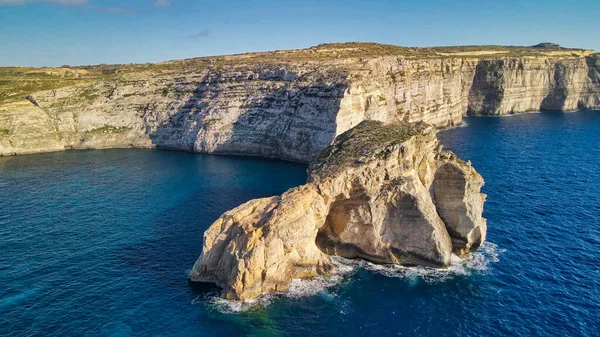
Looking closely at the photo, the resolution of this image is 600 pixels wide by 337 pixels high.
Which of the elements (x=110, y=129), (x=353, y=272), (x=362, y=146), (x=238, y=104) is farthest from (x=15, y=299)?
(x=110, y=129)

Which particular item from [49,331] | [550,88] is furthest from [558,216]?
[550,88]

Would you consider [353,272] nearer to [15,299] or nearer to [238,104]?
[15,299]

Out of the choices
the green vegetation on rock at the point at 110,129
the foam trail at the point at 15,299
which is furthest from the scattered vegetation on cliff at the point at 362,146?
the green vegetation on rock at the point at 110,129

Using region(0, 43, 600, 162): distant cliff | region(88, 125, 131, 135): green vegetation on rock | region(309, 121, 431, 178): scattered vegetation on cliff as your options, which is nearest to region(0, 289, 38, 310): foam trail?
region(309, 121, 431, 178): scattered vegetation on cliff

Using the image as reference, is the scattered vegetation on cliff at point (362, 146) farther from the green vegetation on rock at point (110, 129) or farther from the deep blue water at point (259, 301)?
the green vegetation on rock at point (110, 129)

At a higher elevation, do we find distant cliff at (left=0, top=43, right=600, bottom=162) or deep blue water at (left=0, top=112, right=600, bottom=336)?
distant cliff at (left=0, top=43, right=600, bottom=162)

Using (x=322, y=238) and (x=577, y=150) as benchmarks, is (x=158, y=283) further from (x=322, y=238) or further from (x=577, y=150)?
(x=577, y=150)

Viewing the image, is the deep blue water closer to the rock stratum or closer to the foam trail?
the foam trail
